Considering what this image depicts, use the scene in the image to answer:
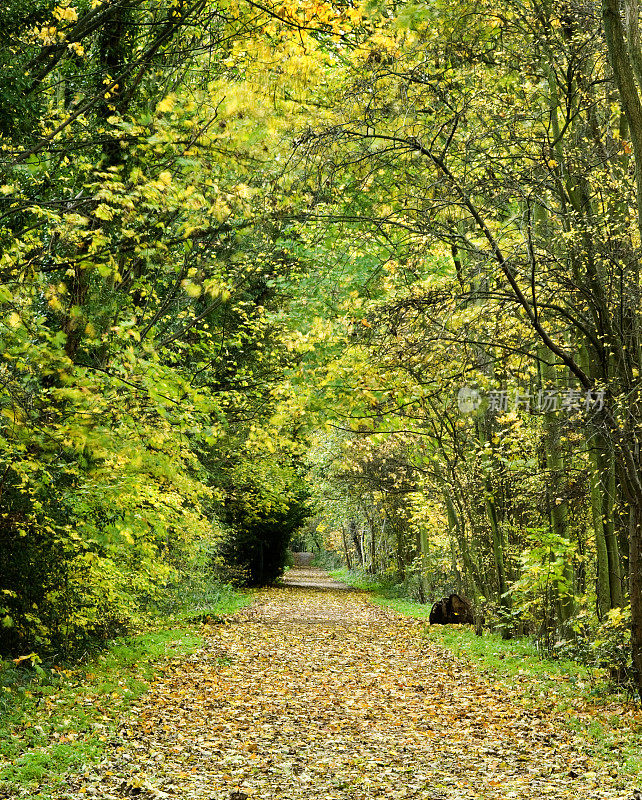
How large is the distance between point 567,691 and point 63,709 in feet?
19.7

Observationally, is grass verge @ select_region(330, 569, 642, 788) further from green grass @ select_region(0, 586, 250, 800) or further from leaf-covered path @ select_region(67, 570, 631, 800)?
green grass @ select_region(0, 586, 250, 800)

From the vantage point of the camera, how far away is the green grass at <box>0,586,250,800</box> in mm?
5743

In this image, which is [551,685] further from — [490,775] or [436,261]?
[436,261]

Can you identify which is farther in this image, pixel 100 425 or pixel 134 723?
pixel 134 723

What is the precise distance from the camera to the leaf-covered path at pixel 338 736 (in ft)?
20.1

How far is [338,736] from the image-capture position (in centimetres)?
808

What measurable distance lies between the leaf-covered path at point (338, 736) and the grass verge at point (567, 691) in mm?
205

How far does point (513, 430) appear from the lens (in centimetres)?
1296

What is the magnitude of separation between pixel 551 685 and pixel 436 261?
808 cm

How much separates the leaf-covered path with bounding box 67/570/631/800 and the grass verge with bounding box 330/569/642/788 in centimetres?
20

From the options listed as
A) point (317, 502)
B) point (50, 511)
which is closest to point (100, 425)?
point (50, 511)
